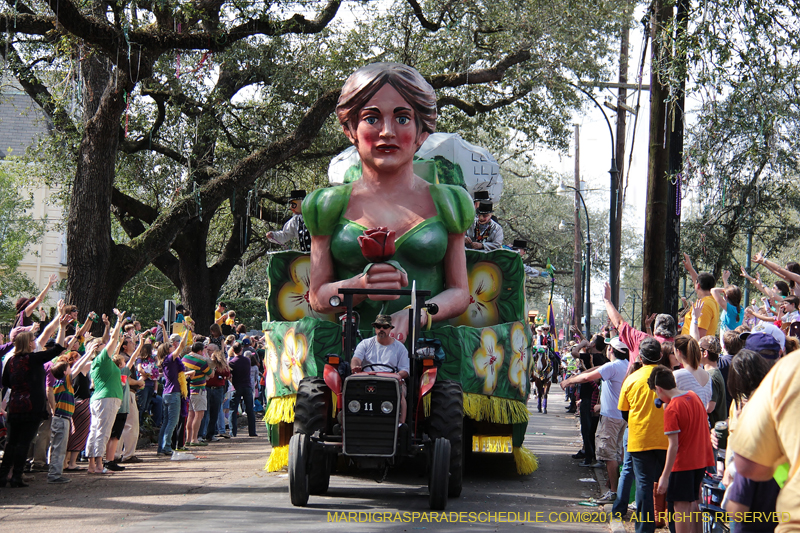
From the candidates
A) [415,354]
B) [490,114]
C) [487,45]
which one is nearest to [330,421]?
[415,354]

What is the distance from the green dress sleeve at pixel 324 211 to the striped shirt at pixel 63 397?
11.7ft

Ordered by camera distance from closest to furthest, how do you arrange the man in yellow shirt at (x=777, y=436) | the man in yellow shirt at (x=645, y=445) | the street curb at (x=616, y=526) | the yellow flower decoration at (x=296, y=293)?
1. the man in yellow shirt at (x=777, y=436)
2. the man in yellow shirt at (x=645, y=445)
3. the street curb at (x=616, y=526)
4. the yellow flower decoration at (x=296, y=293)

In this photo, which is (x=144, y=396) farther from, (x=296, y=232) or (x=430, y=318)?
(x=430, y=318)

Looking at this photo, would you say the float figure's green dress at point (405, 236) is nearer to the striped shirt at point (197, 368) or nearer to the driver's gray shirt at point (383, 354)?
the driver's gray shirt at point (383, 354)

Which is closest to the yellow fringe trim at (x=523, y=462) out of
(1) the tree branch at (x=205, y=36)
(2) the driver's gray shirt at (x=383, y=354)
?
(2) the driver's gray shirt at (x=383, y=354)

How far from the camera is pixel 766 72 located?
11.4 meters

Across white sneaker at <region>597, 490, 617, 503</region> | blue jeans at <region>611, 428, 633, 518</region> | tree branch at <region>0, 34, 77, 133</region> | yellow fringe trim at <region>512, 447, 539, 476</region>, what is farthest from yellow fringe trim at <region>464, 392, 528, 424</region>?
tree branch at <region>0, 34, 77, 133</region>

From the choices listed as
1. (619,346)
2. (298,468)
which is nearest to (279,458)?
(298,468)

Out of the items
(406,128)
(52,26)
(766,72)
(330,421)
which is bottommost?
(330,421)

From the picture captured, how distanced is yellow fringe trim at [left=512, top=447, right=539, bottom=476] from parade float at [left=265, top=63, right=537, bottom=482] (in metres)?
0.01

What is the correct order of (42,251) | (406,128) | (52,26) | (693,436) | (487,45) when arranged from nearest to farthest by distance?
1. (693,436)
2. (406,128)
3. (52,26)
4. (487,45)
5. (42,251)

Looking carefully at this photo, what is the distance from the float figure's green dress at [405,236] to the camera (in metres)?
9.54

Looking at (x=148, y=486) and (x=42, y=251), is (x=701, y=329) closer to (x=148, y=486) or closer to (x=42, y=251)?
(x=148, y=486)

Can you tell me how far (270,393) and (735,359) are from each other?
20.2ft
